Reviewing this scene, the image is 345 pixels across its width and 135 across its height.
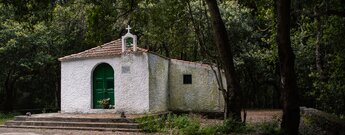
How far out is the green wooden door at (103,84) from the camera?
802 inches

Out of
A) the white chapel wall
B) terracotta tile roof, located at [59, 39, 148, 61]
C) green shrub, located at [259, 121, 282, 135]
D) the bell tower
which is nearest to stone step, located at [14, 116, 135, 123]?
terracotta tile roof, located at [59, 39, 148, 61]

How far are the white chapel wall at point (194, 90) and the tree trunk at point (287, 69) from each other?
9460mm

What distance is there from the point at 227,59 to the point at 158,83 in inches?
246

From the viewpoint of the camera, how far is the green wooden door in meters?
20.4

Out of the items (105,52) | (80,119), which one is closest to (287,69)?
(80,119)

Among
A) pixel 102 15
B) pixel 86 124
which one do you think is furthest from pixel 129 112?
pixel 102 15

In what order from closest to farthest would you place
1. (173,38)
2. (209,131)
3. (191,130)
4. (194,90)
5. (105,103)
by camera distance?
(209,131) → (191,130) → (173,38) → (105,103) → (194,90)

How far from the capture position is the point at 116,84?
19.7m

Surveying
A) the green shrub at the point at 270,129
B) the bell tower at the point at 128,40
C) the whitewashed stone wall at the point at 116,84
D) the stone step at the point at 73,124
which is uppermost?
the bell tower at the point at 128,40

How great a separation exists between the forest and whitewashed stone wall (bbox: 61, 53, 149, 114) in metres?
1.56

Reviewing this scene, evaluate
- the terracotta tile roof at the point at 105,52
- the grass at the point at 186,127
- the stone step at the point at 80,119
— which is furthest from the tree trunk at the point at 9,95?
the grass at the point at 186,127

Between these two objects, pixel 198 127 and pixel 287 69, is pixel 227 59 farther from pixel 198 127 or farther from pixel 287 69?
pixel 287 69

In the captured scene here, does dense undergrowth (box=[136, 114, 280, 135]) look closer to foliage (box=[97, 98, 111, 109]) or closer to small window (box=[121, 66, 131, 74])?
small window (box=[121, 66, 131, 74])

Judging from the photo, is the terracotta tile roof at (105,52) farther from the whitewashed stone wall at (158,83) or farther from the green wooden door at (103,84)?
the whitewashed stone wall at (158,83)
